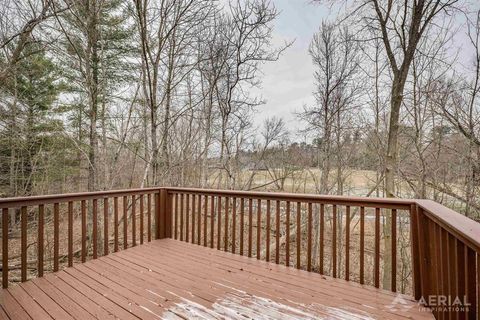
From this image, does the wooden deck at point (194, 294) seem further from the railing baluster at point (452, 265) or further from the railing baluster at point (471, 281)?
the railing baluster at point (471, 281)

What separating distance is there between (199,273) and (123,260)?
1077mm

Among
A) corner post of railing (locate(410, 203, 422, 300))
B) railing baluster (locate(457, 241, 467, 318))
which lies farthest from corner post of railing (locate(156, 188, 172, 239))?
railing baluster (locate(457, 241, 467, 318))

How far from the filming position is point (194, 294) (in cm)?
250

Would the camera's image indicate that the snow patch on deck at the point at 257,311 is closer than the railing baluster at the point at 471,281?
No

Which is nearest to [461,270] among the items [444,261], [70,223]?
[444,261]

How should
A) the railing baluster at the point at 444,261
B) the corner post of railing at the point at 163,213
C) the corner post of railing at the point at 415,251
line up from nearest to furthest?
the railing baluster at the point at 444,261
the corner post of railing at the point at 415,251
the corner post of railing at the point at 163,213

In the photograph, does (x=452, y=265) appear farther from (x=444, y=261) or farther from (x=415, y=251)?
(x=415, y=251)

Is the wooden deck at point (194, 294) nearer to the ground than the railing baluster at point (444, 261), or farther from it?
nearer to the ground

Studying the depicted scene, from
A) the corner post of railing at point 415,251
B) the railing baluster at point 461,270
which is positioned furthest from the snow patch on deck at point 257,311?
the railing baluster at point 461,270

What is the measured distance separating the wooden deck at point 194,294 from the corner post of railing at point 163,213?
1067 millimetres

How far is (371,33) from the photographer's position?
19.2ft

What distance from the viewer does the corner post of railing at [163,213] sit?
14.3ft

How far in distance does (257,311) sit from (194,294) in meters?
0.64

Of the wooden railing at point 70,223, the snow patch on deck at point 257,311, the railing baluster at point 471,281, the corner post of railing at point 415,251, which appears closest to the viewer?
the railing baluster at point 471,281
